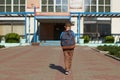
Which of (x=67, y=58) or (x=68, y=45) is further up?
(x=68, y=45)

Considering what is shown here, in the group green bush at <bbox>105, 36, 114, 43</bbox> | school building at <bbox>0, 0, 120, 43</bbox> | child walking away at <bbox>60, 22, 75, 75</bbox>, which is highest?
school building at <bbox>0, 0, 120, 43</bbox>

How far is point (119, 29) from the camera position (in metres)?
47.2

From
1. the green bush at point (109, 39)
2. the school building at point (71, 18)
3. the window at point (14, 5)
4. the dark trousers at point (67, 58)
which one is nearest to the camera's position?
the dark trousers at point (67, 58)

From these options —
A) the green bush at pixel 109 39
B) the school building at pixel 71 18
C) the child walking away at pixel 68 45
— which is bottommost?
the green bush at pixel 109 39

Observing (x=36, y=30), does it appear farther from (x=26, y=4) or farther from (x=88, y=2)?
(x=88, y=2)

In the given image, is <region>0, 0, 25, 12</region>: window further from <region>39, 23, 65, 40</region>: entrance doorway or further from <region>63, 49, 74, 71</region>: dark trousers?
<region>63, 49, 74, 71</region>: dark trousers

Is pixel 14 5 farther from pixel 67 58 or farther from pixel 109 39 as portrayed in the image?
pixel 67 58

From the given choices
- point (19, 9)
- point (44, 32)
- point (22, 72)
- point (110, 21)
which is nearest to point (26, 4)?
point (19, 9)

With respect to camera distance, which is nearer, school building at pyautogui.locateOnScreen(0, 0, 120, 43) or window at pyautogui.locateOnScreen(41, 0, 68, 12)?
school building at pyautogui.locateOnScreen(0, 0, 120, 43)

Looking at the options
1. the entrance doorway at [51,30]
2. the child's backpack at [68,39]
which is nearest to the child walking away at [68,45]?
the child's backpack at [68,39]

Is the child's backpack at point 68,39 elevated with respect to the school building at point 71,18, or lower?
lower

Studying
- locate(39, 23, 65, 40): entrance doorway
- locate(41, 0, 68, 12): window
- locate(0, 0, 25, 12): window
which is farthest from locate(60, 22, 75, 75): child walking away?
locate(39, 23, 65, 40): entrance doorway

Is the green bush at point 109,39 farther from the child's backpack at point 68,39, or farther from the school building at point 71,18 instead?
the child's backpack at point 68,39

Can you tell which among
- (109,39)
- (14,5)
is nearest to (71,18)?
(109,39)
